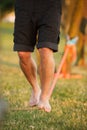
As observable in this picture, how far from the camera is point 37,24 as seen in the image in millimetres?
6699

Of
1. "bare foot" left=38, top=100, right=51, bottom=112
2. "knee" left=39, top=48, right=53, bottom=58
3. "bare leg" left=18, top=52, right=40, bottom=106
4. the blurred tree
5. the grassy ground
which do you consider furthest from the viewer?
the blurred tree

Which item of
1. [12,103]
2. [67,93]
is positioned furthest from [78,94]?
[12,103]

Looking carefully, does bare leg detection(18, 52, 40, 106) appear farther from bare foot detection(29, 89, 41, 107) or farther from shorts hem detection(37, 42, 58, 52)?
shorts hem detection(37, 42, 58, 52)

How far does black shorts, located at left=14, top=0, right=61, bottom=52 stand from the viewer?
21.6ft

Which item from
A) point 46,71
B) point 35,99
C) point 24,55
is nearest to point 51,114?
point 35,99

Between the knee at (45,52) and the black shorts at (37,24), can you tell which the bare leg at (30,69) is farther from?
the knee at (45,52)

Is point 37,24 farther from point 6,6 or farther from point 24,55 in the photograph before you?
point 6,6

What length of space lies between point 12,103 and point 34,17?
1.61 metres

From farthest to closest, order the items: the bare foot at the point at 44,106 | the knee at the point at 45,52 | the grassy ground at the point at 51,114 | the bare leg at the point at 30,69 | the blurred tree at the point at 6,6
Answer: the blurred tree at the point at 6,6 → the bare leg at the point at 30,69 → the knee at the point at 45,52 → the bare foot at the point at 44,106 → the grassy ground at the point at 51,114

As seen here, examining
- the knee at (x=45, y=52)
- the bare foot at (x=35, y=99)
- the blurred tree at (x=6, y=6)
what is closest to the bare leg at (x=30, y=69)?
the bare foot at (x=35, y=99)

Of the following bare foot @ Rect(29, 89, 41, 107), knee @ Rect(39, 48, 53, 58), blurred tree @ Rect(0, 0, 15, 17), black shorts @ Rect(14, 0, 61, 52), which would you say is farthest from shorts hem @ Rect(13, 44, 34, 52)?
blurred tree @ Rect(0, 0, 15, 17)

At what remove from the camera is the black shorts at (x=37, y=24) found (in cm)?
660

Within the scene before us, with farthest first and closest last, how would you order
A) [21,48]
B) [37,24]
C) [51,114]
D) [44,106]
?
[51,114] → [21,48] → [37,24] → [44,106]

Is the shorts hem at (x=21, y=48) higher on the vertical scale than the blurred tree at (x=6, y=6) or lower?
higher
